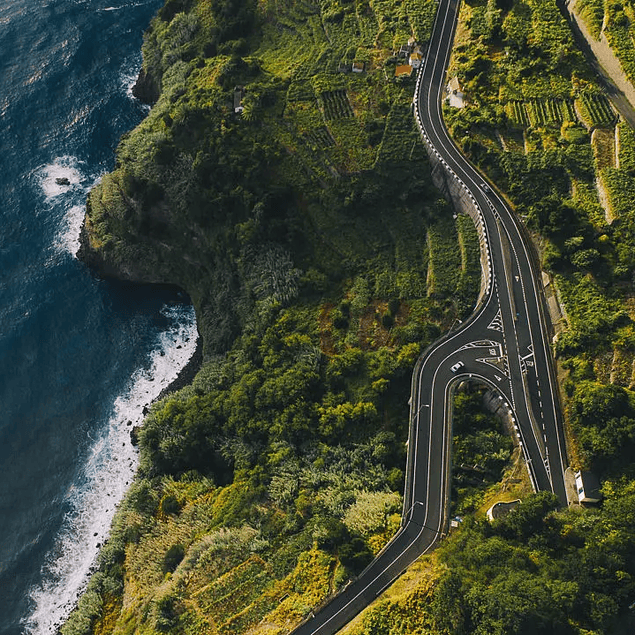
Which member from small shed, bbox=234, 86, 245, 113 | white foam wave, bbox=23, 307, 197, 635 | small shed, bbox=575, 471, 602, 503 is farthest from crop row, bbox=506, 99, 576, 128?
white foam wave, bbox=23, 307, 197, 635

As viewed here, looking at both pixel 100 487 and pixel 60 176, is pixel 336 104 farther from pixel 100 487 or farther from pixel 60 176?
pixel 100 487

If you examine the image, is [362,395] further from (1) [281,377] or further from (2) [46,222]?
(2) [46,222]

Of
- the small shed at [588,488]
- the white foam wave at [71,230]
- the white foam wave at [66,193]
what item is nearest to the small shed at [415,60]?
the white foam wave at [66,193]

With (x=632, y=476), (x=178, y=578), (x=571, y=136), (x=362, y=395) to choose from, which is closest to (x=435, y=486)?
(x=362, y=395)

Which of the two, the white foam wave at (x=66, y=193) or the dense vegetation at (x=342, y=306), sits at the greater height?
the white foam wave at (x=66, y=193)

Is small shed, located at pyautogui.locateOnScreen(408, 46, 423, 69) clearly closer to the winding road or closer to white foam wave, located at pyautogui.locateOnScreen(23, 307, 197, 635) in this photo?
the winding road

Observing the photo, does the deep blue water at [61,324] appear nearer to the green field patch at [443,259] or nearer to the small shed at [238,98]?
the small shed at [238,98]

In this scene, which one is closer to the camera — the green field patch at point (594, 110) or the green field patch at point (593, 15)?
the green field patch at point (594, 110)
